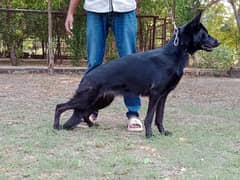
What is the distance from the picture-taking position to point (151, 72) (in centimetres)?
415

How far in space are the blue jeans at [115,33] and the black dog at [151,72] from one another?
14.0 inches

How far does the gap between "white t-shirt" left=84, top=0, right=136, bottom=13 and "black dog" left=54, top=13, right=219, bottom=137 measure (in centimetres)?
50

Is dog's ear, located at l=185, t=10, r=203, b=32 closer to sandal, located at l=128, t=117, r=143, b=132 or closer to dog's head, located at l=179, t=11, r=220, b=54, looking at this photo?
dog's head, located at l=179, t=11, r=220, b=54

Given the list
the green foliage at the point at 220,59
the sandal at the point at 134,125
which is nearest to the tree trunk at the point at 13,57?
the green foliage at the point at 220,59

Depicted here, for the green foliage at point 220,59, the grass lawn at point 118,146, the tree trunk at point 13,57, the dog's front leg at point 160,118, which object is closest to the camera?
the grass lawn at point 118,146

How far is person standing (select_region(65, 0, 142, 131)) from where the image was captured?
4.49m

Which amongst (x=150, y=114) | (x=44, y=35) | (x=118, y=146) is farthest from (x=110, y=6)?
(x=44, y=35)

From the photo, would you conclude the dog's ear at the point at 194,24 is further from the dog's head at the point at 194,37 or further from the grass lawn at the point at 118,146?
the grass lawn at the point at 118,146

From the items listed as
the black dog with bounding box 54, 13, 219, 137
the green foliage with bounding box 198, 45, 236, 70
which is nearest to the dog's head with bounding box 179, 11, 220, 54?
the black dog with bounding box 54, 13, 219, 137

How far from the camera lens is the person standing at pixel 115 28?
4488mm

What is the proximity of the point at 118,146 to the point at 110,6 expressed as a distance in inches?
54.6

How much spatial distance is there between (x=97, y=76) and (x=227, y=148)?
1251 mm

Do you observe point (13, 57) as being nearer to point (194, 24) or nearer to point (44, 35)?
point (44, 35)

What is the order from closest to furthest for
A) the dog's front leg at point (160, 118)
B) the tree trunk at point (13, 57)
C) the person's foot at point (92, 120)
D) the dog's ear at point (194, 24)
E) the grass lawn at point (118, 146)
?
the grass lawn at point (118, 146)
the dog's ear at point (194, 24)
the dog's front leg at point (160, 118)
the person's foot at point (92, 120)
the tree trunk at point (13, 57)
